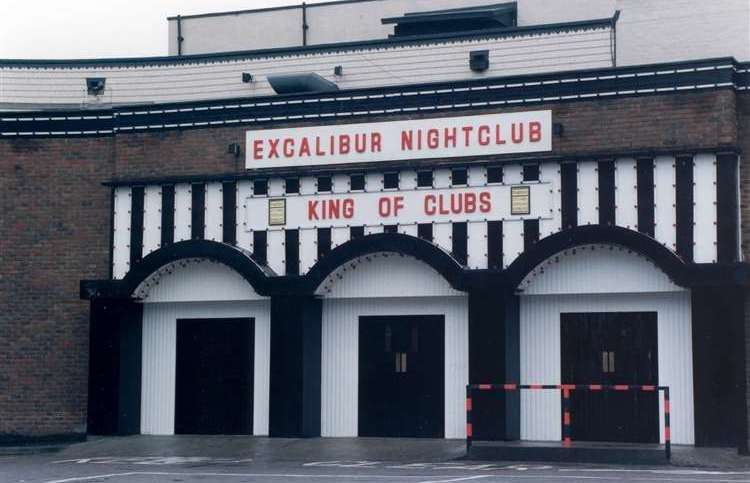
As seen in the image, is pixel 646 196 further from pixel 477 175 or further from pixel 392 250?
pixel 392 250

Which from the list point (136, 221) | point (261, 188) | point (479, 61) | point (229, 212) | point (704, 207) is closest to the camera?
point (704, 207)

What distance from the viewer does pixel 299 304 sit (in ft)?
75.9

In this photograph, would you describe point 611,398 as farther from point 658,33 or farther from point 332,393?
point 658,33

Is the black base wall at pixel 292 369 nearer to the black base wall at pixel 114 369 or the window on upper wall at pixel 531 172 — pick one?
the black base wall at pixel 114 369

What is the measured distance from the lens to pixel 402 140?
22984 mm

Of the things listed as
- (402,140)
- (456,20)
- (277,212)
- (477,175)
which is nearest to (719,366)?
(477,175)

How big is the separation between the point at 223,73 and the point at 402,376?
11.8m

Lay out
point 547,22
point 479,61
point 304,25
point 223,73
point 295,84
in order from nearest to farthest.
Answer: point 295,84, point 479,61, point 223,73, point 547,22, point 304,25

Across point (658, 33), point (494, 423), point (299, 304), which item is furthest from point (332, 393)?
point (658, 33)

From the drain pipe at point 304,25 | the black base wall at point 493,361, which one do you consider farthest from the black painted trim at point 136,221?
the drain pipe at point 304,25

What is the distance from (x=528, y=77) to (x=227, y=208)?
6.00 m

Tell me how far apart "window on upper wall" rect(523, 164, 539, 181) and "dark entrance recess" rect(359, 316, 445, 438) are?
2911 mm

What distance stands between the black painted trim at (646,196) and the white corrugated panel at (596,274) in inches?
19.6

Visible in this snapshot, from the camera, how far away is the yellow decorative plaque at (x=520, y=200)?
2205cm
